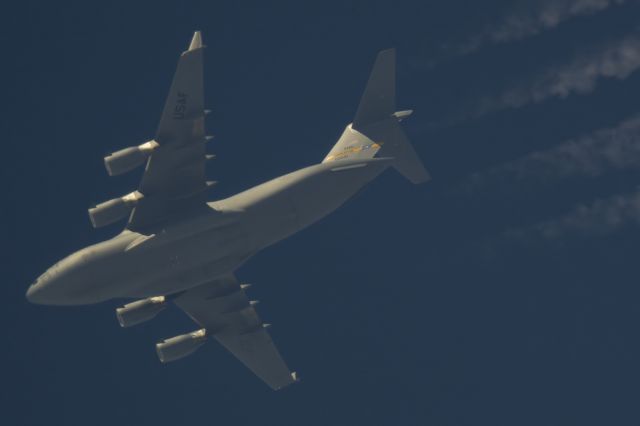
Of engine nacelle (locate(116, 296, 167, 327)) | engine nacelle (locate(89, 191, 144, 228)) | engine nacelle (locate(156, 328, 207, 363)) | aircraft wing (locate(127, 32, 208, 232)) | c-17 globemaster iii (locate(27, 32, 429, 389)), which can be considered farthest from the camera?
engine nacelle (locate(156, 328, 207, 363))

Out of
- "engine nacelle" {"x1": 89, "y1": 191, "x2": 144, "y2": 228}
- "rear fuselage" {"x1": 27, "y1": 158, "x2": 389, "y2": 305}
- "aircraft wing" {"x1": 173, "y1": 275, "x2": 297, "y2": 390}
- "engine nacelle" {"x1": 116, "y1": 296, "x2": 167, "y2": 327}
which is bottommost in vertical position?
"aircraft wing" {"x1": 173, "y1": 275, "x2": 297, "y2": 390}

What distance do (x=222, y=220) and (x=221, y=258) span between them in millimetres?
1975

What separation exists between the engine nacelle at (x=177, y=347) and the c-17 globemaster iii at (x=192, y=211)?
0.16ft

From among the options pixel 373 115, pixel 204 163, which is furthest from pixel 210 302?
pixel 373 115

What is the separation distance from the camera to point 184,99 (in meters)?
52.6

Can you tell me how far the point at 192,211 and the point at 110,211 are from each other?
395 cm

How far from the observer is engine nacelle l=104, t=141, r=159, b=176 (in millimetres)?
52625

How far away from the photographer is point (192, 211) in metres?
55.8

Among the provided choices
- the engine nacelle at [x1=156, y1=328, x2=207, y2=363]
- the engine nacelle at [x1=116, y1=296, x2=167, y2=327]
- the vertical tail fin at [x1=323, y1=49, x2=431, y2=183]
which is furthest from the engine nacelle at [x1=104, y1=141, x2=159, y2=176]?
the engine nacelle at [x1=156, y1=328, x2=207, y2=363]

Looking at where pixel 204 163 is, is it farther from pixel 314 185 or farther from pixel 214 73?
pixel 214 73

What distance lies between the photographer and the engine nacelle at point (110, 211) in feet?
176

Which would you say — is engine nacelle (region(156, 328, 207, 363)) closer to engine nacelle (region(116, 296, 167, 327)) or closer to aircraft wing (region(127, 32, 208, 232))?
engine nacelle (region(116, 296, 167, 327))

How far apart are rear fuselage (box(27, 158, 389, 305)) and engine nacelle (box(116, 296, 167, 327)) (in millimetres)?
2026

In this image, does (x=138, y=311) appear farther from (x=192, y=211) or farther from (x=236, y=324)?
(x=192, y=211)
